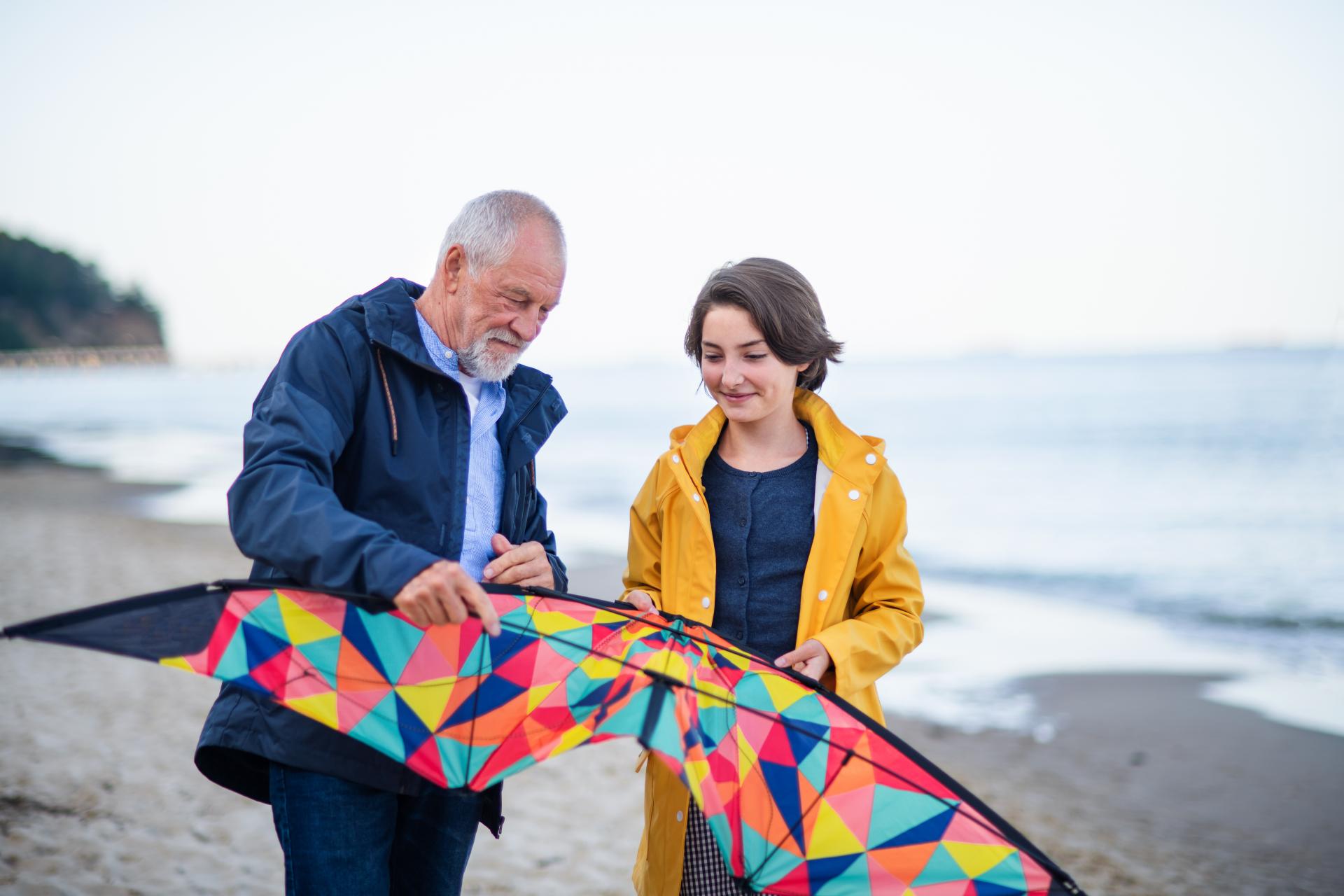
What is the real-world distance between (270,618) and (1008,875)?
1.54m

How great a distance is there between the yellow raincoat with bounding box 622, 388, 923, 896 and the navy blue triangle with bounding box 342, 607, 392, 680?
714 mm

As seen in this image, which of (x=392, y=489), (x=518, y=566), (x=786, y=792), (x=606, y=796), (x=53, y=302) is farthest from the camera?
(x=53, y=302)

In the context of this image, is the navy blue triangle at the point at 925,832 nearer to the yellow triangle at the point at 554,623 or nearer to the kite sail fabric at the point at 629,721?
→ the kite sail fabric at the point at 629,721

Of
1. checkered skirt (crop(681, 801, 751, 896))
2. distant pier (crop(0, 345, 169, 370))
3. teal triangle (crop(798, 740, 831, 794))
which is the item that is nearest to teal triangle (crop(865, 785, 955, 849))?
teal triangle (crop(798, 740, 831, 794))

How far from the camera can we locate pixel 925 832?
1.86 meters

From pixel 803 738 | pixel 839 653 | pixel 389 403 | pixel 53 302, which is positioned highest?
pixel 53 302

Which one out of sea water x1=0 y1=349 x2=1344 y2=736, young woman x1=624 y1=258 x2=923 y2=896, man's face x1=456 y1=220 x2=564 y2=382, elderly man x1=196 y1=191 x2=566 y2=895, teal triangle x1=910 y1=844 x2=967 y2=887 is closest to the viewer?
elderly man x1=196 y1=191 x2=566 y2=895

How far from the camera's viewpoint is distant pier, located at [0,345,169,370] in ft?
303

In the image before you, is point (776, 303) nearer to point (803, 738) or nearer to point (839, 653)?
point (839, 653)

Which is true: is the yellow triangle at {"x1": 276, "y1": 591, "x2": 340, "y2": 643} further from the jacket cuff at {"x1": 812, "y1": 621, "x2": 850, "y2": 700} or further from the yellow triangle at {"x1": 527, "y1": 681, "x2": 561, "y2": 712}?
the jacket cuff at {"x1": 812, "y1": 621, "x2": 850, "y2": 700}

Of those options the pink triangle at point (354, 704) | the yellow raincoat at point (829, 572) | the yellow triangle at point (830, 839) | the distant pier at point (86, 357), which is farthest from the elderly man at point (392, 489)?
the distant pier at point (86, 357)

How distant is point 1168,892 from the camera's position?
432 cm

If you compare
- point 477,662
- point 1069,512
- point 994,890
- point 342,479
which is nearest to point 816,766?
point 994,890

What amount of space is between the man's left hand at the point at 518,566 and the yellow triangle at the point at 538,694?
0.88 feet
